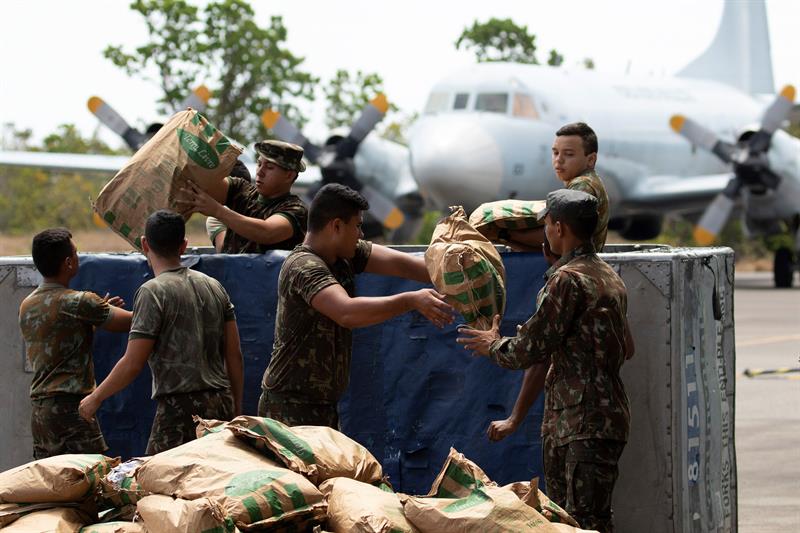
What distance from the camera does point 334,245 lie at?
18.6ft

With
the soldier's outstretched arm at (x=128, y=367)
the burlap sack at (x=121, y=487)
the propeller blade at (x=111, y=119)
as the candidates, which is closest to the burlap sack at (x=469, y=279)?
the soldier's outstretched arm at (x=128, y=367)

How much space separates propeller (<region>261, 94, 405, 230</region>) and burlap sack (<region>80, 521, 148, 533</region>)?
23.1m

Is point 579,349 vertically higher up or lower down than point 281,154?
lower down

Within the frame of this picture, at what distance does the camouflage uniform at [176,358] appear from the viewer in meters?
5.89

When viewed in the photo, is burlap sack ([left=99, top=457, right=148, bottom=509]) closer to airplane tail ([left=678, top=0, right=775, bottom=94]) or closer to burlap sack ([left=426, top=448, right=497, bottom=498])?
burlap sack ([left=426, top=448, right=497, bottom=498])

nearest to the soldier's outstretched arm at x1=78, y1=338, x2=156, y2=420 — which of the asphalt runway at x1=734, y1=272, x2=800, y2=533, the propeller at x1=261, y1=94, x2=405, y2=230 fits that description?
the asphalt runway at x1=734, y1=272, x2=800, y2=533

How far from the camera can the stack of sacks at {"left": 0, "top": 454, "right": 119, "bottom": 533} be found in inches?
197

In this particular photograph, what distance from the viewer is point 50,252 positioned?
6.45 metres

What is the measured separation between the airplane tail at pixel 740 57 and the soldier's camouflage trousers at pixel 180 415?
41308 mm

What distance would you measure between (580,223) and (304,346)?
1.31m

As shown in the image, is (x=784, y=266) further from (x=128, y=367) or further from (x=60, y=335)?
(x=128, y=367)

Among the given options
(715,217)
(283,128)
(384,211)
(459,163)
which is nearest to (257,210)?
(459,163)

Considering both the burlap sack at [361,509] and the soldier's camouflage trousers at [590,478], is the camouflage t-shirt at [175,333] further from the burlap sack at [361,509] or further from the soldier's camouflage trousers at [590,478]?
the soldier's camouflage trousers at [590,478]

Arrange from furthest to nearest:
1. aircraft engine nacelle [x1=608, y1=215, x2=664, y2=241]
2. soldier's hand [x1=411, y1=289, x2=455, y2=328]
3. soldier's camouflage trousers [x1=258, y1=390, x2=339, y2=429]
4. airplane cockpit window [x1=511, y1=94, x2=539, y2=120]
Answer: aircraft engine nacelle [x1=608, y1=215, x2=664, y2=241]
airplane cockpit window [x1=511, y1=94, x2=539, y2=120]
soldier's camouflage trousers [x1=258, y1=390, x2=339, y2=429]
soldier's hand [x1=411, y1=289, x2=455, y2=328]
